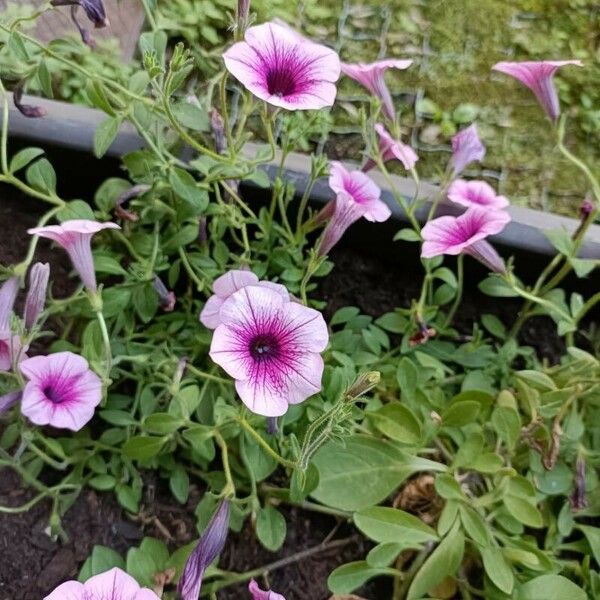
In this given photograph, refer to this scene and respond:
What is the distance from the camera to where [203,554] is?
781mm

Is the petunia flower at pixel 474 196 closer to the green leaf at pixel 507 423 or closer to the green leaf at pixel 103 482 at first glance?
the green leaf at pixel 507 423

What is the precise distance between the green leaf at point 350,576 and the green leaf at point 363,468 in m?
0.08

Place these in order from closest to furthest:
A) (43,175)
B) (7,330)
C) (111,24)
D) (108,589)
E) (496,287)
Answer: (108,589) < (7,330) < (43,175) < (496,287) < (111,24)

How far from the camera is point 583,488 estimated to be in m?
0.95

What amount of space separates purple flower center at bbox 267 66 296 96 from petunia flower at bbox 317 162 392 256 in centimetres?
14

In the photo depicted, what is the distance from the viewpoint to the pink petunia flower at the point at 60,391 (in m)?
0.81

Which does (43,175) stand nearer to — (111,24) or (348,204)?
(348,204)

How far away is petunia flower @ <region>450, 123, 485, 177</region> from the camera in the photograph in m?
1.04

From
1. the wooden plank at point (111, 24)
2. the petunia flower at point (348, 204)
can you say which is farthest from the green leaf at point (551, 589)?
the wooden plank at point (111, 24)

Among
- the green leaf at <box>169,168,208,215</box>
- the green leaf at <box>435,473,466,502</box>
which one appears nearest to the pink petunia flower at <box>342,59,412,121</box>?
the green leaf at <box>169,168,208,215</box>

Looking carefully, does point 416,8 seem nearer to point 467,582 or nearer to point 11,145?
point 11,145

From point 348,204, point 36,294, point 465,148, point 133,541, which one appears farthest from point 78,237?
point 465,148

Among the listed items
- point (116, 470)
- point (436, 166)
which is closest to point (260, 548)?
point (116, 470)

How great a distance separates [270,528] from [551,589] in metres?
0.33
